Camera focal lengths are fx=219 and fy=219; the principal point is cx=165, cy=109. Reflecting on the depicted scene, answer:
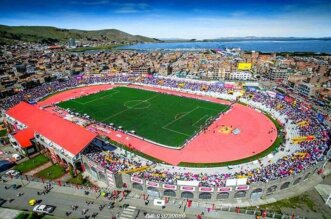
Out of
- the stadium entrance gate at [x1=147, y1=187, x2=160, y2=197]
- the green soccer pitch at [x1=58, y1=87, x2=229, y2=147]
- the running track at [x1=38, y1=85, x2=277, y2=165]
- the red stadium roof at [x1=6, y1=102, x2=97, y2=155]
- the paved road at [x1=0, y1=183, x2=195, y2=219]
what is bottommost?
the paved road at [x1=0, y1=183, x2=195, y2=219]

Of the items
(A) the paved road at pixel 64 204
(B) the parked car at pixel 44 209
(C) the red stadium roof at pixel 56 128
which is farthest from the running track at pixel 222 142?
(B) the parked car at pixel 44 209

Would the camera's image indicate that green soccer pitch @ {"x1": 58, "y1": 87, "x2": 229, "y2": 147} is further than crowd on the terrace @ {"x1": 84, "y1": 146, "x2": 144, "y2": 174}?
Yes

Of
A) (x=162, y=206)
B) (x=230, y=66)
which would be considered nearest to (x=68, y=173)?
(x=162, y=206)

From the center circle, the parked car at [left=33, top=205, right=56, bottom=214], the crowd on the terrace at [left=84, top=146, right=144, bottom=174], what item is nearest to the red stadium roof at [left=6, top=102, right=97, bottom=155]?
the crowd on the terrace at [left=84, top=146, right=144, bottom=174]

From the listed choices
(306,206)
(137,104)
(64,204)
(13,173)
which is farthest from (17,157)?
(306,206)

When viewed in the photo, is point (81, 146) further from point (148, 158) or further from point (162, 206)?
point (162, 206)

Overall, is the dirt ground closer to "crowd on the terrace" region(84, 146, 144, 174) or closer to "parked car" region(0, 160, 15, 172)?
"crowd on the terrace" region(84, 146, 144, 174)
